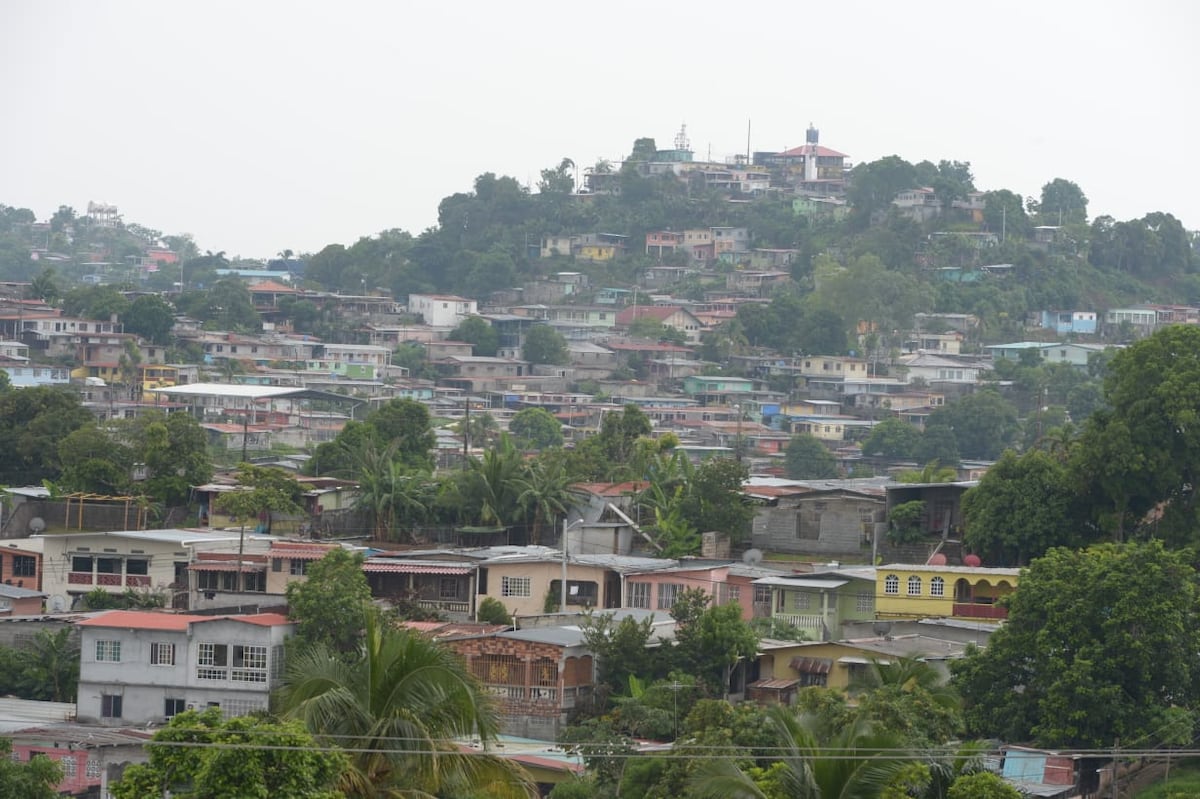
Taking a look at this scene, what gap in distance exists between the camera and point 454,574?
89.2 ft

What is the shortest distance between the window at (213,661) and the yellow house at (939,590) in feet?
27.2

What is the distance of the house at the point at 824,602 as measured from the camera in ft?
85.0

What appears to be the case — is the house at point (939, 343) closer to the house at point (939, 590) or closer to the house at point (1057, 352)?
the house at point (1057, 352)

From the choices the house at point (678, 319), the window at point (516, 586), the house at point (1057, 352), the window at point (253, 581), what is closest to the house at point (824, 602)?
the window at point (516, 586)

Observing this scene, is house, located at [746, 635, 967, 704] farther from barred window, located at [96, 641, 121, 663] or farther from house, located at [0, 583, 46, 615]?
house, located at [0, 583, 46, 615]

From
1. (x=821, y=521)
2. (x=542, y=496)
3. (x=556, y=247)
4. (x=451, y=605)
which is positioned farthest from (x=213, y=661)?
(x=556, y=247)

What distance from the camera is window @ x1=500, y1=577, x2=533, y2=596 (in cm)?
2731

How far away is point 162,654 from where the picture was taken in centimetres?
2214

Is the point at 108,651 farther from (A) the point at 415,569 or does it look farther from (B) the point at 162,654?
(A) the point at 415,569

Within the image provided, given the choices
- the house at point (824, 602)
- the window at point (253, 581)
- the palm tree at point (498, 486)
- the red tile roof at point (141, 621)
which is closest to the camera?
the red tile roof at point (141, 621)

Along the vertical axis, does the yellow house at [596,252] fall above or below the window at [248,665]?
above

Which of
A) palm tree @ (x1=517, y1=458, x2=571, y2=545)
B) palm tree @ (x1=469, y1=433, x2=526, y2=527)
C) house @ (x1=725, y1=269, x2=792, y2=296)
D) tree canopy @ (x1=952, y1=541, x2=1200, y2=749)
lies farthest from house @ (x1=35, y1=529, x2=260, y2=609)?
house @ (x1=725, y1=269, x2=792, y2=296)

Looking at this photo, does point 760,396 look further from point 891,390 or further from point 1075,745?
point 1075,745

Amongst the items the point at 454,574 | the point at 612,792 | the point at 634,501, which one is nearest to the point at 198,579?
the point at 454,574
